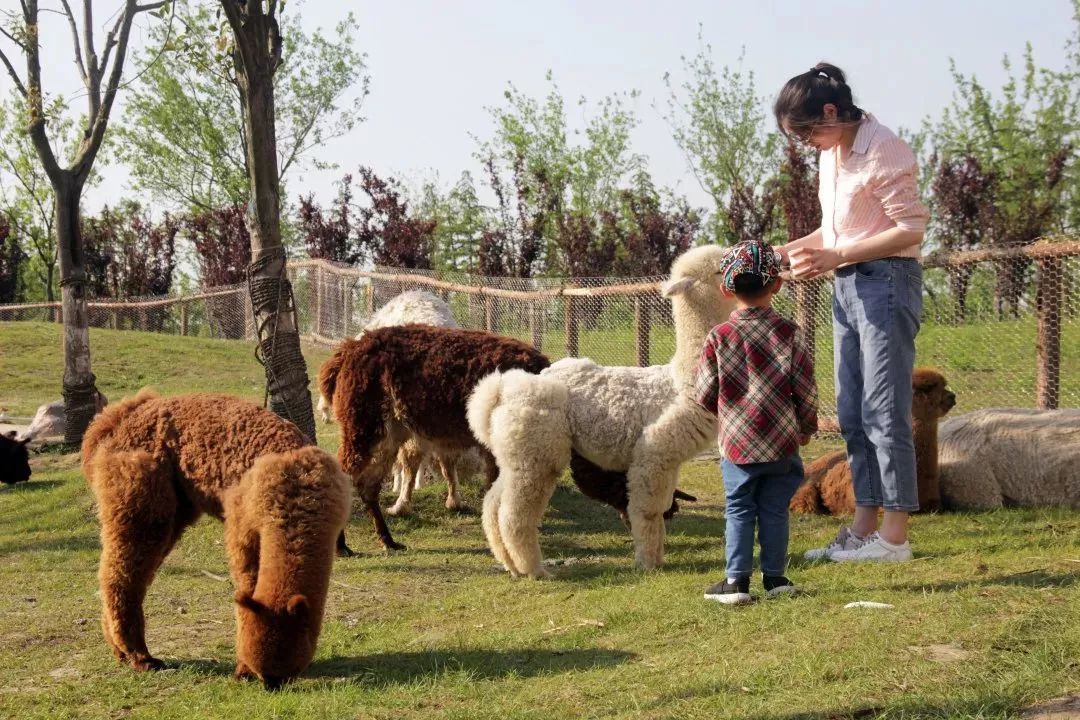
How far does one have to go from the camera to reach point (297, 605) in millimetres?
3883

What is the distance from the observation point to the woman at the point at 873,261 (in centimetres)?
489

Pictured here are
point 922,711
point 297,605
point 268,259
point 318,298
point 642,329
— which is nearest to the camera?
point 922,711

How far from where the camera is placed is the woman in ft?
16.1

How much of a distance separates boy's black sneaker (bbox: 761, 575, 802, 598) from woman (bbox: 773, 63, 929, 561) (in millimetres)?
765

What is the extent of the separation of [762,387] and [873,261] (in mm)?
970

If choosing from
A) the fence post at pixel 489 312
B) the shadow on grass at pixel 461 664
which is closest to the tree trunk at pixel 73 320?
the fence post at pixel 489 312

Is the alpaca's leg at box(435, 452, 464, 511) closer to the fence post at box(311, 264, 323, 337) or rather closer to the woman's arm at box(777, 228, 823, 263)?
the woman's arm at box(777, 228, 823, 263)

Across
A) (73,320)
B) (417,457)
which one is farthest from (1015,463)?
(73,320)

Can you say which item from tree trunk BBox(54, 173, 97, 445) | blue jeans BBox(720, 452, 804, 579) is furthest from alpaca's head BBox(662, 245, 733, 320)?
tree trunk BBox(54, 173, 97, 445)

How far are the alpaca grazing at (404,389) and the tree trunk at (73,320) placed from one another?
A: 219 inches

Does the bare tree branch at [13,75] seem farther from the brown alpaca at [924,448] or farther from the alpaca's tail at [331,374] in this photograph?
the brown alpaca at [924,448]

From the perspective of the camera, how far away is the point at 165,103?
37438 millimetres

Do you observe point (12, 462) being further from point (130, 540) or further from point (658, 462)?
point (658, 462)

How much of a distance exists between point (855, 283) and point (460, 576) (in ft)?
9.42
